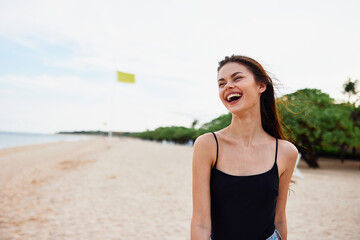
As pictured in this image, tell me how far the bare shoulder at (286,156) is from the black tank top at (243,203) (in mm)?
102

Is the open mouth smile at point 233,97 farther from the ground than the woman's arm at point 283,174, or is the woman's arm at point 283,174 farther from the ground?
the open mouth smile at point 233,97

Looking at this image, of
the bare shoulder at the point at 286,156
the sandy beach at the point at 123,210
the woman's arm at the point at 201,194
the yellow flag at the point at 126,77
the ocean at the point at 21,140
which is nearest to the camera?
the woman's arm at the point at 201,194

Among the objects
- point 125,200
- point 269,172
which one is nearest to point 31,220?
point 125,200

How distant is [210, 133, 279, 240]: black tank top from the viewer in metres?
1.23

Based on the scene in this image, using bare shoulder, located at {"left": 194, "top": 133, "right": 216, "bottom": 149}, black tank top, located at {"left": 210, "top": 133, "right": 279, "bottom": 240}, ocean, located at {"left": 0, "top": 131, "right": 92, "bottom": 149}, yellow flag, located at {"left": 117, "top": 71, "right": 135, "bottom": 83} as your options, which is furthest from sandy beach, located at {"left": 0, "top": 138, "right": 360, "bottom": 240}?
ocean, located at {"left": 0, "top": 131, "right": 92, "bottom": 149}

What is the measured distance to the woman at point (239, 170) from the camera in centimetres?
123

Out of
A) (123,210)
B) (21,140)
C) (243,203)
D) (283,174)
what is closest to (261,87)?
(283,174)

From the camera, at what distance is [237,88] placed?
4.19ft

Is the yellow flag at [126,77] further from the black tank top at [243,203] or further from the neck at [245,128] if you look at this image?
the black tank top at [243,203]

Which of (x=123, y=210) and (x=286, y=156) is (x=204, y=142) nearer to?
(x=286, y=156)

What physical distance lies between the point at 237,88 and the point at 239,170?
429mm

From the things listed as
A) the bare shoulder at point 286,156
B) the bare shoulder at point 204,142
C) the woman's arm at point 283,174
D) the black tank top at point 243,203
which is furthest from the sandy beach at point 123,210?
the bare shoulder at point 204,142

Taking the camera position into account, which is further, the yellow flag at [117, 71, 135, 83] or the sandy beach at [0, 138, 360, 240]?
the yellow flag at [117, 71, 135, 83]

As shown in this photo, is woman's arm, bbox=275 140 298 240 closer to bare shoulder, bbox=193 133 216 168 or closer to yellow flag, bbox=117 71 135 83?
bare shoulder, bbox=193 133 216 168
